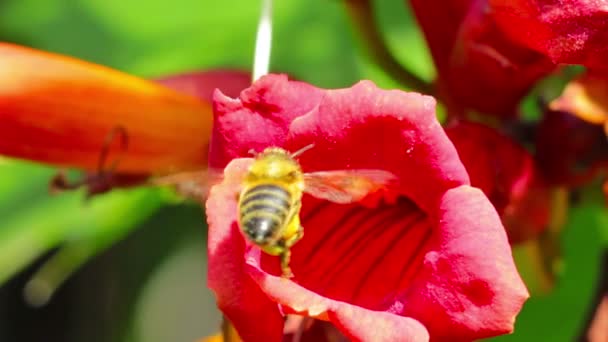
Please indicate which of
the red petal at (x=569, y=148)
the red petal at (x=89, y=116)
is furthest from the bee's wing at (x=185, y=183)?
the red petal at (x=569, y=148)

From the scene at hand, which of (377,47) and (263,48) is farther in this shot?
(377,47)

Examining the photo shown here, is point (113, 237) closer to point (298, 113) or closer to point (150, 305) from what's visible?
point (298, 113)

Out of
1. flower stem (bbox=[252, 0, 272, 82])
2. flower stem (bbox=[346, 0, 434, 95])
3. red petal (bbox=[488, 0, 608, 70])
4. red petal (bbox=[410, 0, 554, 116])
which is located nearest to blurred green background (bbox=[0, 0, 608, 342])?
flower stem (bbox=[346, 0, 434, 95])

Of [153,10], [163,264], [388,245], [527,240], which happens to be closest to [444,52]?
[527,240]

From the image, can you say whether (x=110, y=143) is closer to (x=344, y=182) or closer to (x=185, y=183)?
(x=185, y=183)

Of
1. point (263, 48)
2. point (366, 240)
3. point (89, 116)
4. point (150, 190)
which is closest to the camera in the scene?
point (366, 240)

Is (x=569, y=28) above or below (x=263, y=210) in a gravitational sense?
above

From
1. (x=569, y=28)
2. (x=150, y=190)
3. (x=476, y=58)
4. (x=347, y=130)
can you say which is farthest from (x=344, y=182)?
(x=150, y=190)

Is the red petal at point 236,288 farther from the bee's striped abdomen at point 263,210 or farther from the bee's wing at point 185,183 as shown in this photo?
the bee's wing at point 185,183
